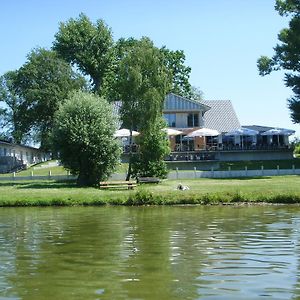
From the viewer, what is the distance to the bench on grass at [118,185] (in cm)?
3819

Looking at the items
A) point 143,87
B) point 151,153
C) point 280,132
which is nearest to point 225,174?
point 151,153

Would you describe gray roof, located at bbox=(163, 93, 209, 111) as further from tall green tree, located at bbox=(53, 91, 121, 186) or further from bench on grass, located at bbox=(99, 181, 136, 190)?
bench on grass, located at bbox=(99, 181, 136, 190)

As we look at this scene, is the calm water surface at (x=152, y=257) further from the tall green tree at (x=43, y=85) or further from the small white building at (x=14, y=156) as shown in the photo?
the tall green tree at (x=43, y=85)

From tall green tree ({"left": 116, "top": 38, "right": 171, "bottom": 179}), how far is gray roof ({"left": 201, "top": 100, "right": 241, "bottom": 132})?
90.9 feet

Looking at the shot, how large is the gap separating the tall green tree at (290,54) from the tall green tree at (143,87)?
51.3 feet

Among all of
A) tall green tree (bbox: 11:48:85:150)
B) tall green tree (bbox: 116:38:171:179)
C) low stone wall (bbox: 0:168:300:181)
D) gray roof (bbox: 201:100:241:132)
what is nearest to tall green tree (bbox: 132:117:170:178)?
tall green tree (bbox: 116:38:171:179)

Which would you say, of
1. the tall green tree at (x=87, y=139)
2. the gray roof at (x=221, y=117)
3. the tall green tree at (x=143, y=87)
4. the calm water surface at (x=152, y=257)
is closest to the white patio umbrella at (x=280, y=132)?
the gray roof at (x=221, y=117)

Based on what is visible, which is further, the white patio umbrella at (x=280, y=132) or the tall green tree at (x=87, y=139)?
the white patio umbrella at (x=280, y=132)

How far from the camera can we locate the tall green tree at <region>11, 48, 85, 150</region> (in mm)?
72812

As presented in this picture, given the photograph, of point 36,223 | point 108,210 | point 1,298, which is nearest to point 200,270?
point 1,298

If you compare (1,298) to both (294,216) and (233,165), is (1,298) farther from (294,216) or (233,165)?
(233,165)

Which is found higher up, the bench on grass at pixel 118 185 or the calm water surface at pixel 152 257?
the bench on grass at pixel 118 185

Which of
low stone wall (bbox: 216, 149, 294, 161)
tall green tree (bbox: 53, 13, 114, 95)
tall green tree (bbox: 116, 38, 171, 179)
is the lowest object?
low stone wall (bbox: 216, 149, 294, 161)

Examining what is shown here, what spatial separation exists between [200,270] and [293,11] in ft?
165
